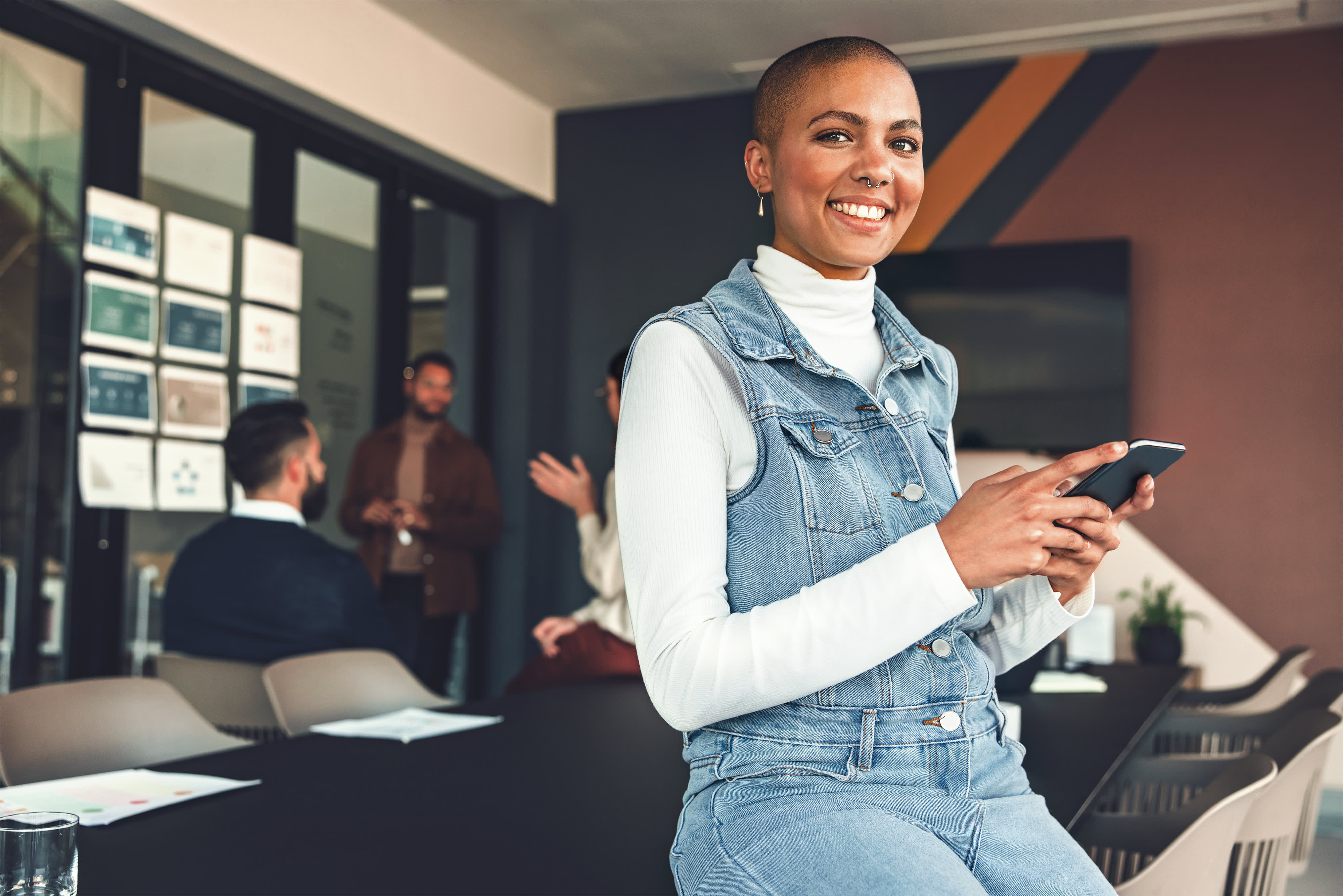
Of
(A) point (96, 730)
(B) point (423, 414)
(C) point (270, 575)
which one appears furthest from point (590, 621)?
(B) point (423, 414)

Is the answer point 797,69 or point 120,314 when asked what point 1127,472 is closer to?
point 797,69

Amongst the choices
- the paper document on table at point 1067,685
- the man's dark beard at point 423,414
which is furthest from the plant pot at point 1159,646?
the man's dark beard at point 423,414

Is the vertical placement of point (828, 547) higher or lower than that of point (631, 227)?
lower

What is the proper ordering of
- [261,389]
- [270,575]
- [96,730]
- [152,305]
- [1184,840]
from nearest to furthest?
[1184,840] → [96,730] → [270,575] → [152,305] → [261,389]

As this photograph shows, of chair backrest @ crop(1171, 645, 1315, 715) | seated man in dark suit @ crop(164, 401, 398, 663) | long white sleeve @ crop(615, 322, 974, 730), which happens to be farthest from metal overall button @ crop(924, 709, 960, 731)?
chair backrest @ crop(1171, 645, 1315, 715)

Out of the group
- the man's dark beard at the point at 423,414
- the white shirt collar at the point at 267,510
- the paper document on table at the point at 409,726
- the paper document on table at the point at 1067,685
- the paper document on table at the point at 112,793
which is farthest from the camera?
the man's dark beard at the point at 423,414

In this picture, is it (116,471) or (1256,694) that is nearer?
(1256,694)

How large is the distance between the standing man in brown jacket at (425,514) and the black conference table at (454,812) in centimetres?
285

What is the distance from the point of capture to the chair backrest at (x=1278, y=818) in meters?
1.79

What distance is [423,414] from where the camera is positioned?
203 inches

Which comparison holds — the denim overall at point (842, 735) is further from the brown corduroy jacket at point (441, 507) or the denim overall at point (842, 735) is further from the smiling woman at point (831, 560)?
the brown corduroy jacket at point (441, 507)

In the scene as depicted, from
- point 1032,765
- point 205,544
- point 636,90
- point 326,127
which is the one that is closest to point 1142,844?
point 1032,765

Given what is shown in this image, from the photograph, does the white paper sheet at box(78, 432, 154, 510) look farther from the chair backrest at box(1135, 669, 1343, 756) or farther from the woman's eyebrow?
the woman's eyebrow

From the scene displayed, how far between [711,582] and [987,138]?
15.2ft
